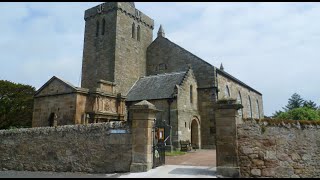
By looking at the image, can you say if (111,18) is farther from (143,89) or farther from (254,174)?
(254,174)

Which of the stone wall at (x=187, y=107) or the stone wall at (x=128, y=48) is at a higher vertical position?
the stone wall at (x=128, y=48)

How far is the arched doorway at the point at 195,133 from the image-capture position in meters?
23.5

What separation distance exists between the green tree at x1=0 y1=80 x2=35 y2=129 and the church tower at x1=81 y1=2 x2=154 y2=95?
11.4m

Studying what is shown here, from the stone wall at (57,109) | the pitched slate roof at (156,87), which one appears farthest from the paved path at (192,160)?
the stone wall at (57,109)

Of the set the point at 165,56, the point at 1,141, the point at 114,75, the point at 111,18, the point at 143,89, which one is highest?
the point at 111,18

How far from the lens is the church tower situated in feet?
92.1

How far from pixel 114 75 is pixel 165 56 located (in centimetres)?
586

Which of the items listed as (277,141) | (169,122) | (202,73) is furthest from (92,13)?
(277,141)

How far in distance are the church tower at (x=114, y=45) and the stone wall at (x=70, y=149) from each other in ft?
43.8

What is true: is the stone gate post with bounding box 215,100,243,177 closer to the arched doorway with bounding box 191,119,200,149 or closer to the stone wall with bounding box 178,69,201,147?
the stone wall with bounding box 178,69,201,147

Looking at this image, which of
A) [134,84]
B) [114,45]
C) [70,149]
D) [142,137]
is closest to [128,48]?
[114,45]

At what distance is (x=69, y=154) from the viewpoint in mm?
12102

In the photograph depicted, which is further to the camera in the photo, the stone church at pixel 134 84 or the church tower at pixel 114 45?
the church tower at pixel 114 45

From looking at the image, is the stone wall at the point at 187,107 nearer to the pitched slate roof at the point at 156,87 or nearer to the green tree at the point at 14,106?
the pitched slate roof at the point at 156,87
